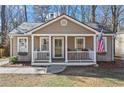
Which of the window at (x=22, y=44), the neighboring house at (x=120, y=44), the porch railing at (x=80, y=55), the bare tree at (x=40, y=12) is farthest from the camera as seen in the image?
the bare tree at (x=40, y=12)

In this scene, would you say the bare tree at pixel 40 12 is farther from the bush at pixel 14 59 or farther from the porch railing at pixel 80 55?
the porch railing at pixel 80 55

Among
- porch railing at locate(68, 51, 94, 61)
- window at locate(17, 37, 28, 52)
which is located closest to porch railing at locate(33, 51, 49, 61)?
window at locate(17, 37, 28, 52)

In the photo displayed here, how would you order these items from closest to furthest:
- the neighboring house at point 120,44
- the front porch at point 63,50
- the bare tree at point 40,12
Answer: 1. the front porch at point 63,50
2. the neighboring house at point 120,44
3. the bare tree at point 40,12

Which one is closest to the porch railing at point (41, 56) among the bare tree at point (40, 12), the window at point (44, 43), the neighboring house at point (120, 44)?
the window at point (44, 43)

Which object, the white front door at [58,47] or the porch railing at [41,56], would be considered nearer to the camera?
the porch railing at [41,56]

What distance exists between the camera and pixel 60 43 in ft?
77.6

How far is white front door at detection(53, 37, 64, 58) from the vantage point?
2359 cm

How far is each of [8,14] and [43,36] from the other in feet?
63.9

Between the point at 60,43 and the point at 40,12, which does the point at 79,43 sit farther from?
the point at 40,12

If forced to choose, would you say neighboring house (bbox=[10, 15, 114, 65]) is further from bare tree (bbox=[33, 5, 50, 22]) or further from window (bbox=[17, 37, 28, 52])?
bare tree (bbox=[33, 5, 50, 22])

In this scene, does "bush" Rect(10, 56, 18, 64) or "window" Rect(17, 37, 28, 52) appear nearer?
"bush" Rect(10, 56, 18, 64)

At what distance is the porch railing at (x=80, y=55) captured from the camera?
2187cm

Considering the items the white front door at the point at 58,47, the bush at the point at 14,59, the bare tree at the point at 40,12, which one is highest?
the bare tree at the point at 40,12

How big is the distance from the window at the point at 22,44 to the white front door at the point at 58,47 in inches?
98.3
